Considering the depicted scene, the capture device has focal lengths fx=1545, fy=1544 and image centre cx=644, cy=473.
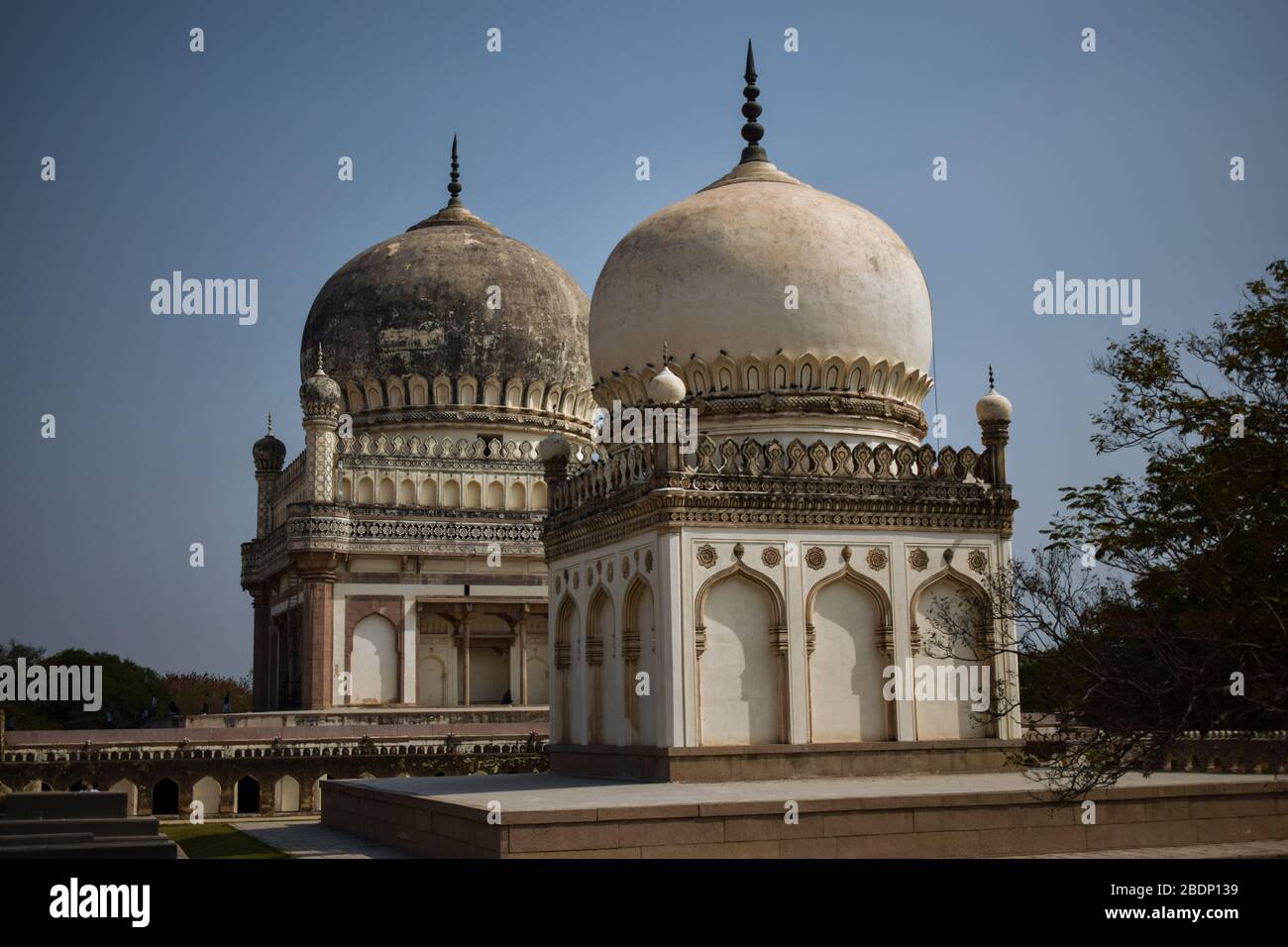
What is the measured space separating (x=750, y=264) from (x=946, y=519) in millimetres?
4263

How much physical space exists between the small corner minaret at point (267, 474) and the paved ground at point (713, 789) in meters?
21.7

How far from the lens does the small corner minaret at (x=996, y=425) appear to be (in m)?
Answer: 19.5

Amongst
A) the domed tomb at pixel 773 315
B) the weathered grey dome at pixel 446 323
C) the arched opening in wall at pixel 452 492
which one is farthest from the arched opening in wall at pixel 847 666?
the weathered grey dome at pixel 446 323

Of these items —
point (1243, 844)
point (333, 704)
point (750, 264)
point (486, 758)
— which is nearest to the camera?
point (1243, 844)

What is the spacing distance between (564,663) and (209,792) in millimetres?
9886

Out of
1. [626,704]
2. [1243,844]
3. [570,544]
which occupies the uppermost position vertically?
[570,544]

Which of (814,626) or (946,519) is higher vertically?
(946,519)

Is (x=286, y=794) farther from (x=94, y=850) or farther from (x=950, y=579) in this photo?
(x=94, y=850)

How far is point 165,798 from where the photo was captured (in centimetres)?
2789

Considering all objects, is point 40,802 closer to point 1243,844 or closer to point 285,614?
point 1243,844

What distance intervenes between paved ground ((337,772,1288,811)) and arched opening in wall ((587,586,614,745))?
2.28 feet

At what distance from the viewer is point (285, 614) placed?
38.6 meters

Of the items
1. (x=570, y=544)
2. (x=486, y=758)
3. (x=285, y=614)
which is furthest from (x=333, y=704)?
(x=570, y=544)

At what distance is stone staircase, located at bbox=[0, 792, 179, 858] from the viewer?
13.0 meters
